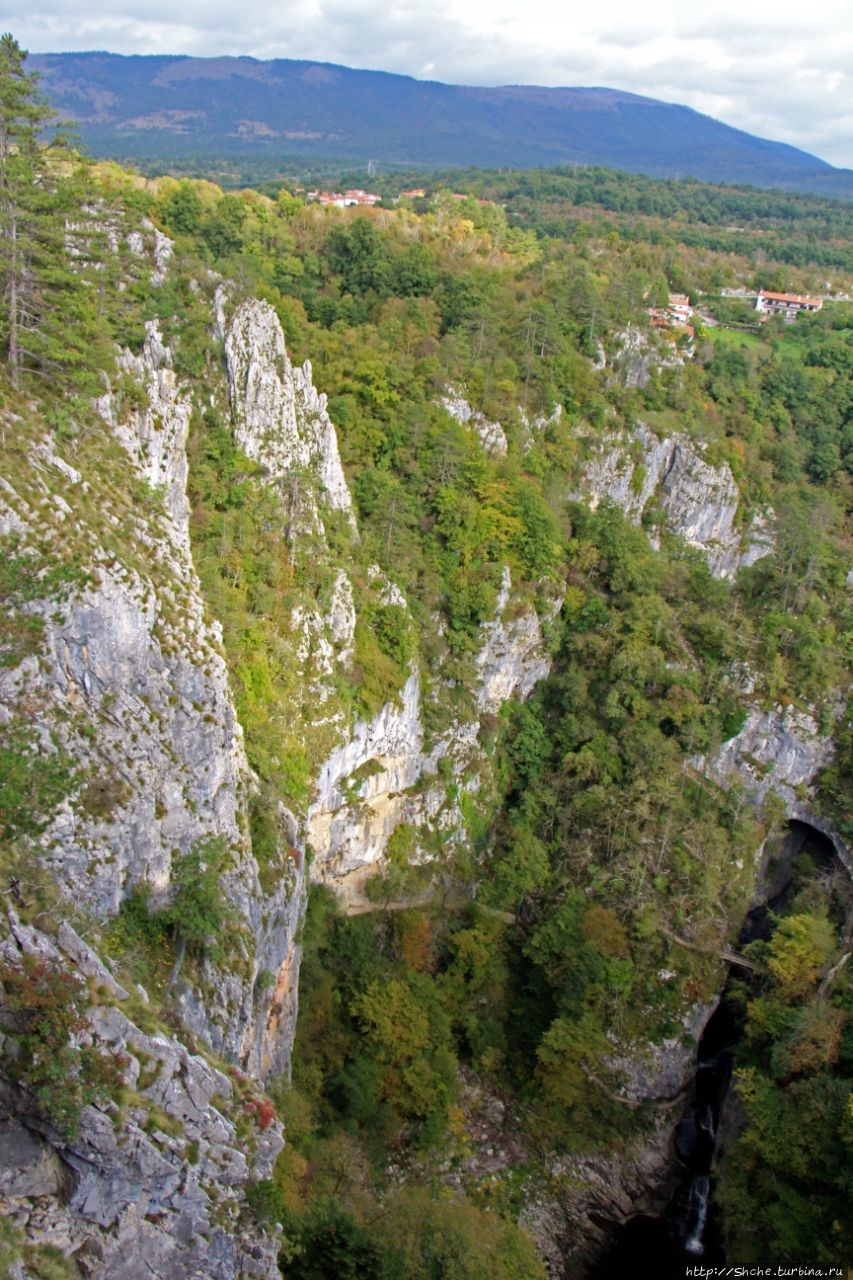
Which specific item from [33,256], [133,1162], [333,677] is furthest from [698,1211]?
[33,256]

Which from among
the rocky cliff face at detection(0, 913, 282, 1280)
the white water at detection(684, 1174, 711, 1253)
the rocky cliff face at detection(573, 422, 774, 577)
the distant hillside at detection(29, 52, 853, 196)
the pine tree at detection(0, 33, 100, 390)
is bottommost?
the white water at detection(684, 1174, 711, 1253)

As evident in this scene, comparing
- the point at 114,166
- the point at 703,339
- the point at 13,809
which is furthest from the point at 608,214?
the point at 13,809

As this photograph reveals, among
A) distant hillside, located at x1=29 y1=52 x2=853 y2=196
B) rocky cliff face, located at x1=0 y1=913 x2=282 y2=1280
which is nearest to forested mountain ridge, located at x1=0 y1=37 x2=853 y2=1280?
rocky cliff face, located at x1=0 y1=913 x2=282 y2=1280

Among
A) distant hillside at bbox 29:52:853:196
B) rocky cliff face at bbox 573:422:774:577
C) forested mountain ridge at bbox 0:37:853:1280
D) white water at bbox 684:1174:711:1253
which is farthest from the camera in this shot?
distant hillside at bbox 29:52:853:196

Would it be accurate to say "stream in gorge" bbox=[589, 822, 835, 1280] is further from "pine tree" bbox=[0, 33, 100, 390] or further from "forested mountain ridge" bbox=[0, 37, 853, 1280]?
"pine tree" bbox=[0, 33, 100, 390]

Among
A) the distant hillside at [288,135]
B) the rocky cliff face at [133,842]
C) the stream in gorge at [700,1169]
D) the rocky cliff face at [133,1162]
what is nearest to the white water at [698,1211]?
the stream in gorge at [700,1169]

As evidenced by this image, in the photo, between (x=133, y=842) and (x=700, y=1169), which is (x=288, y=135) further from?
(x=700, y=1169)

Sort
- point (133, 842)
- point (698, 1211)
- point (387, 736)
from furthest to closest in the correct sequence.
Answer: point (387, 736)
point (698, 1211)
point (133, 842)
